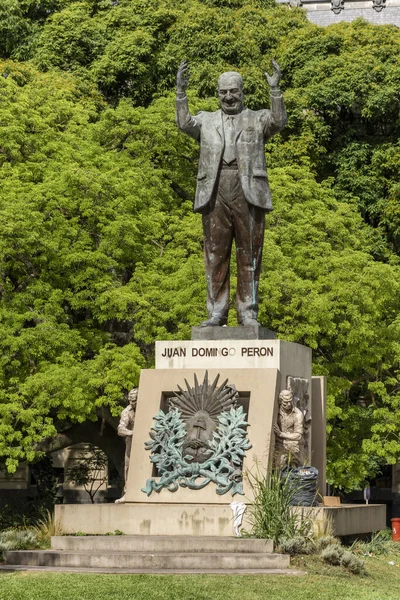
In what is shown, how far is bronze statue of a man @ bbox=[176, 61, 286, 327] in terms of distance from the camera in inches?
684

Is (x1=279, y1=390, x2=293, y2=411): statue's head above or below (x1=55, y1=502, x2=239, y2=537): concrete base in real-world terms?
above

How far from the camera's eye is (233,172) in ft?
57.3

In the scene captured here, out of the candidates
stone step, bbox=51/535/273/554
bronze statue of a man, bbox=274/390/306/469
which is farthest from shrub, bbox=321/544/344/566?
bronze statue of a man, bbox=274/390/306/469

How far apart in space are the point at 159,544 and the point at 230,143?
535cm

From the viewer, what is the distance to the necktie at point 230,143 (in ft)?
57.2

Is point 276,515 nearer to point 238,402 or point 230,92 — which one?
point 238,402

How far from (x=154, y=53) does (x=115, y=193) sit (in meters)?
12.5

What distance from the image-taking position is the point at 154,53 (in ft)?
141

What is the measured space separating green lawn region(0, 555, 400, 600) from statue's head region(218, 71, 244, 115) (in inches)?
240

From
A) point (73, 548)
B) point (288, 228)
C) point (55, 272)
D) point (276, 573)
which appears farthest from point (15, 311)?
point (276, 573)

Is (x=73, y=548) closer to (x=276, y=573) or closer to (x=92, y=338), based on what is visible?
(x=276, y=573)

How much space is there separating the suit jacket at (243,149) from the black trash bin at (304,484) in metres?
3.50

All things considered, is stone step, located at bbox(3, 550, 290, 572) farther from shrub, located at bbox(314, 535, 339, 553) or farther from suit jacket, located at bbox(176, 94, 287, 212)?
suit jacket, located at bbox(176, 94, 287, 212)

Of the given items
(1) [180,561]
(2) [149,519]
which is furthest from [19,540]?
(1) [180,561]
